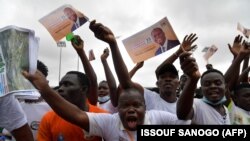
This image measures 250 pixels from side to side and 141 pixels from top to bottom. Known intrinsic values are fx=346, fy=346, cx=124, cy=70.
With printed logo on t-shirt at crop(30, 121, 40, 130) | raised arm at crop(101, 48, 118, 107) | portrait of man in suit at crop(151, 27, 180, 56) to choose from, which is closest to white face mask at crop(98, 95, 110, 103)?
raised arm at crop(101, 48, 118, 107)

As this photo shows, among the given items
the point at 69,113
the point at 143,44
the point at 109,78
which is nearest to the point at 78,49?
the point at 109,78

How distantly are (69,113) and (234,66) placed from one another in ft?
8.11

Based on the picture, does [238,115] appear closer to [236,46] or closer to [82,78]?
[236,46]

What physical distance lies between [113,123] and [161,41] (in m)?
1.91

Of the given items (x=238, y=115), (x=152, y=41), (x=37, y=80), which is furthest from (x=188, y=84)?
(x=152, y=41)

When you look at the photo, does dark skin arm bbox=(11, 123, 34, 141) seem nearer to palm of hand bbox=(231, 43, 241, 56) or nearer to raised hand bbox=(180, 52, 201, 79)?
raised hand bbox=(180, 52, 201, 79)

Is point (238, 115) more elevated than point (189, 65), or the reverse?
point (189, 65)

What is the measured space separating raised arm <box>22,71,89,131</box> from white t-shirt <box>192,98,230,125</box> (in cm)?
104

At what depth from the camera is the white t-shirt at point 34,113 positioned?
3877 mm

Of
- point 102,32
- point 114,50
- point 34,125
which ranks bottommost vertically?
point 34,125

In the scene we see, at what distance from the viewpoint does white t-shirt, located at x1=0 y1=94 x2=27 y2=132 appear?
8.66ft

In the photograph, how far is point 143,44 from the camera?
4379 mm

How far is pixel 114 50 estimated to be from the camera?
9.89ft

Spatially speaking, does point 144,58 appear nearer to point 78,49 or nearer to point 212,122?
point 78,49
